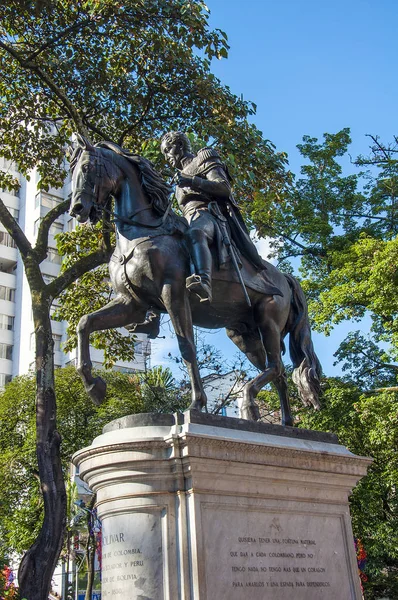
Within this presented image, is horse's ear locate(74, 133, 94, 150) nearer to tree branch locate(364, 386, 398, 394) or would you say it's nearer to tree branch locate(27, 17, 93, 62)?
tree branch locate(27, 17, 93, 62)

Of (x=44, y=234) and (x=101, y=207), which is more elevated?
(x=44, y=234)

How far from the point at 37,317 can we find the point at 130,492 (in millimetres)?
8640

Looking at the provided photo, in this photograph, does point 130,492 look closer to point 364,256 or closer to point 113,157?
point 113,157

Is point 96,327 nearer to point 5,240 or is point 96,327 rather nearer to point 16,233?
point 16,233

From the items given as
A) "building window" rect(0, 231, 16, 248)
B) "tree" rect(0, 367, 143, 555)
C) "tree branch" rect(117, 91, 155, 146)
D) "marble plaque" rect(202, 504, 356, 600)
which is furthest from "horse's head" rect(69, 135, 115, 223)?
"building window" rect(0, 231, 16, 248)

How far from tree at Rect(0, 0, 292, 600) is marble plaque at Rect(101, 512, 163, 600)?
25.2ft

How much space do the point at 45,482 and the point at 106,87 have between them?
29.4ft

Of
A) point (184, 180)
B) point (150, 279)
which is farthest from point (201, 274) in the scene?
point (184, 180)

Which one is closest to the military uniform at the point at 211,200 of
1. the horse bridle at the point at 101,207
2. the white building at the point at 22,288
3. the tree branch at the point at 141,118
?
the horse bridle at the point at 101,207

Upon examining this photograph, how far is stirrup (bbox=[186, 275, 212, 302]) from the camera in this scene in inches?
274

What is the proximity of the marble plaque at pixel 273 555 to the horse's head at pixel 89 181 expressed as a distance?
10.2 ft

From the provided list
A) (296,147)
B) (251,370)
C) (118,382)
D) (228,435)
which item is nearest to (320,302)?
(251,370)

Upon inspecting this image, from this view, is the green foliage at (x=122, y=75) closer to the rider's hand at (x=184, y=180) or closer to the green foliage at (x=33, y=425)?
the rider's hand at (x=184, y=180)

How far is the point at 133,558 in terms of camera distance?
5871 millimetres
